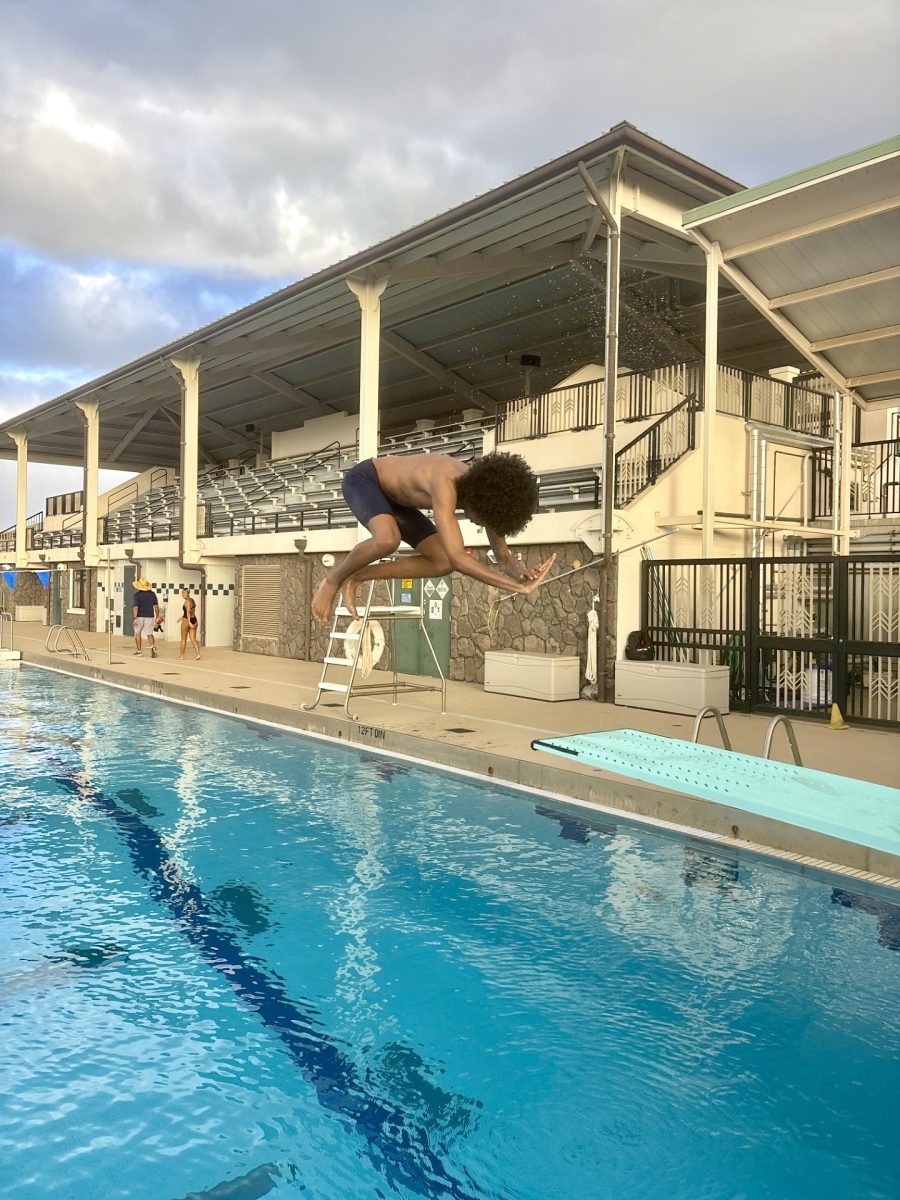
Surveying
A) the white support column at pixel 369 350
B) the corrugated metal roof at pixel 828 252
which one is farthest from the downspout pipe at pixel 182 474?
the corrugated metal roof at pixel 828 252

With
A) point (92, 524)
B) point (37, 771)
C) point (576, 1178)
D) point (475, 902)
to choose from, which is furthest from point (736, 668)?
point (92, 524)

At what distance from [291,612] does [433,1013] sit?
15485 mm

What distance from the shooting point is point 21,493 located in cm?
3130

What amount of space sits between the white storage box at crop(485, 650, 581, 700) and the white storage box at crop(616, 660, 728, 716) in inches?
31.2

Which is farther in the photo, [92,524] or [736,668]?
[92,524]

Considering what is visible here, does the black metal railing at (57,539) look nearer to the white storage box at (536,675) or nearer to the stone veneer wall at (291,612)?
the stone veneer wall at (291,612)

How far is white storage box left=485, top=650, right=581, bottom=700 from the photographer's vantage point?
1183cm

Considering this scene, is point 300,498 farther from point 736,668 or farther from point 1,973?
point 1,973

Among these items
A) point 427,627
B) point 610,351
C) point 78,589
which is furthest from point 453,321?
point 78,589

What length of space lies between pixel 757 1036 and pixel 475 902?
5.92ft

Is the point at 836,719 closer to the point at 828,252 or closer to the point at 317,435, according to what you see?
the point at 828,252

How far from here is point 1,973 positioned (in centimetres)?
382

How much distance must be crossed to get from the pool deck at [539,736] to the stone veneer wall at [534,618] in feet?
2.63

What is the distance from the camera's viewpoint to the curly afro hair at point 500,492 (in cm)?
407
